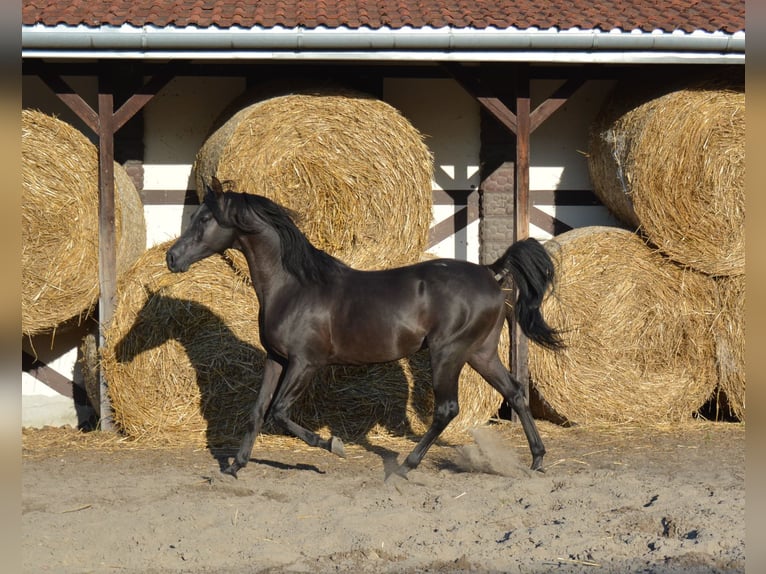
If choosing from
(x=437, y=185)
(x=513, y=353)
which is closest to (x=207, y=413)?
(x=513, y=353)

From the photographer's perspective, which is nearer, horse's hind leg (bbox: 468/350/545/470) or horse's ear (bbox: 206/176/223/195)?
horse's ear (bbox: 206/176/223/195)

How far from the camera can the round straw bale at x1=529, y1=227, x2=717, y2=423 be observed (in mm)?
7672

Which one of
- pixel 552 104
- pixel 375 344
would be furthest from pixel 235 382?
pixel 552 104

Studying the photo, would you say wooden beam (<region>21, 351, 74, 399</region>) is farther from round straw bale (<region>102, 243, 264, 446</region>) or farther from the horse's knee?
the horse's knee

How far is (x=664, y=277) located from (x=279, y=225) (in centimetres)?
339

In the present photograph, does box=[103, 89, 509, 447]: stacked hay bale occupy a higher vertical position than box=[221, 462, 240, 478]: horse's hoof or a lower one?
higher

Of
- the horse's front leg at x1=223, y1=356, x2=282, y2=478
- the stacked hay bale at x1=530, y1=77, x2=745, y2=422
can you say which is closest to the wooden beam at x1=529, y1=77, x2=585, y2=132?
the stacked hay bale at x1=530, y1=77, x2=745, y2=422

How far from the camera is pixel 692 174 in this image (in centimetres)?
755

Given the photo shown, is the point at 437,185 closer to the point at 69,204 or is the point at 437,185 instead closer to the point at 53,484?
the point at 69,204

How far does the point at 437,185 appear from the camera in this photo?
29.1ft

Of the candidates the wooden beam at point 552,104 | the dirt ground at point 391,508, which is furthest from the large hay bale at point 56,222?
the wooden beam at point 552,104

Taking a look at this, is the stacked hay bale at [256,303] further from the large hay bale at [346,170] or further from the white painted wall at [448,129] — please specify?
the white painted wall at [448,129]

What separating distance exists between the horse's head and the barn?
1487 millimetres

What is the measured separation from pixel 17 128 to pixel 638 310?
6.33 meters
